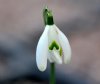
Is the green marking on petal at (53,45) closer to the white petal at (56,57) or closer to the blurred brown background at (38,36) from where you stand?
the white petal at (56,57)

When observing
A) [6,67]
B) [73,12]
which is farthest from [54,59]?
[73,12]

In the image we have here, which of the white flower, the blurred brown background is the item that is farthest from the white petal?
the blurred brown background

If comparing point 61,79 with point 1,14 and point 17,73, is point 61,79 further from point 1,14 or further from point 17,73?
point 1,14

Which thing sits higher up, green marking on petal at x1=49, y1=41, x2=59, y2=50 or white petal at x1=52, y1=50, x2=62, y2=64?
green marking on petal at x1=49, y1=41, x2=59, y2=50

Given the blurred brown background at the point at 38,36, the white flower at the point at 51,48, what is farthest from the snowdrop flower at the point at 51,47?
the blurred brown background at the point at 38,36

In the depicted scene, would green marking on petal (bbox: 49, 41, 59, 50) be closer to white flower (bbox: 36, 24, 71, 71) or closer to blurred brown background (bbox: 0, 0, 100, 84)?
white flower (bbox: 36, 24, 71, 71)

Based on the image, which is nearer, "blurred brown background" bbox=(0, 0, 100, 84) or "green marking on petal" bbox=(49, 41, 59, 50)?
"green marking on petal" bbox=(49, 41, 59, 50)
